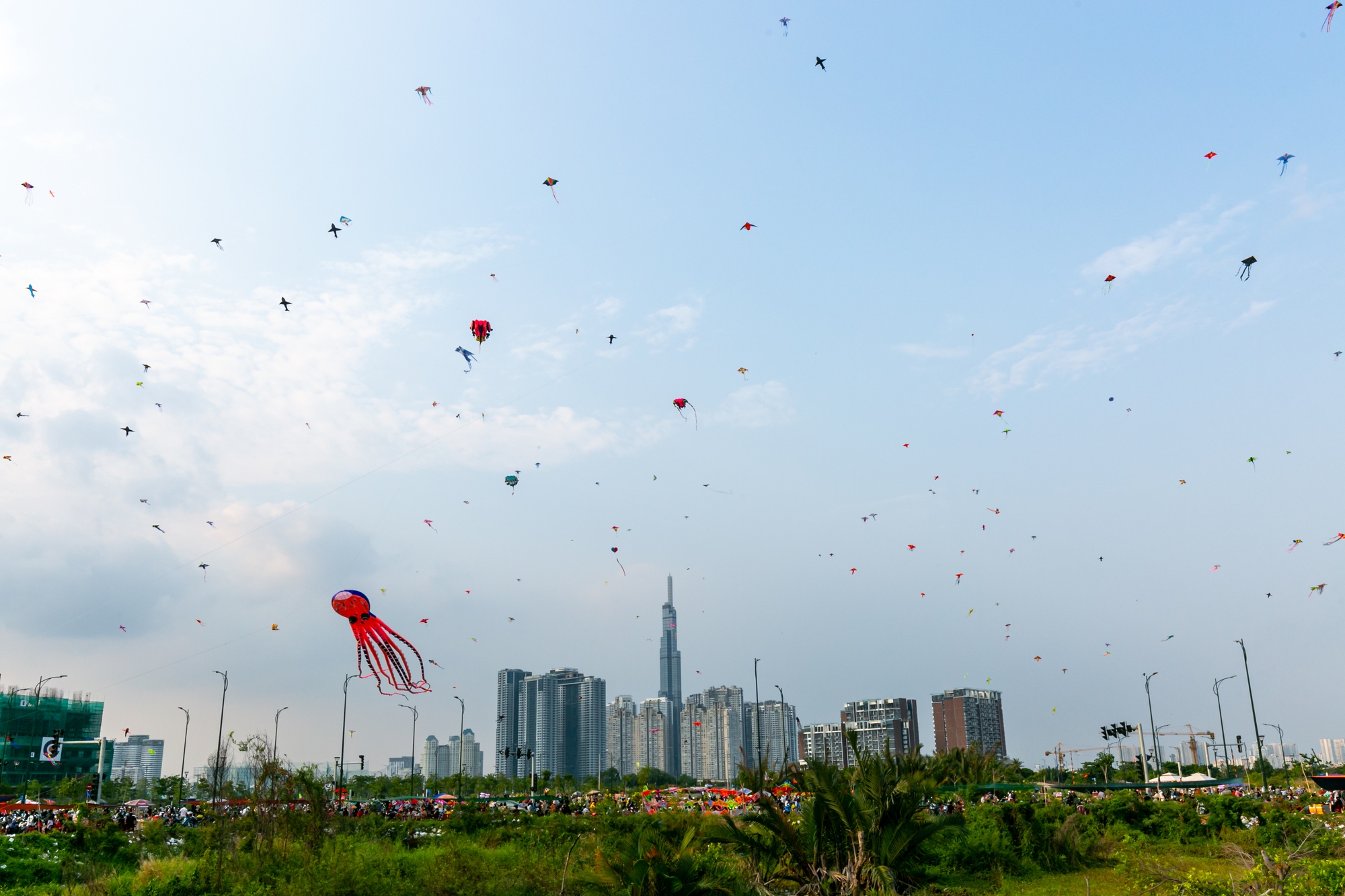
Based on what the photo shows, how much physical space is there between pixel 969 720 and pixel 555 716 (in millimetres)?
82134

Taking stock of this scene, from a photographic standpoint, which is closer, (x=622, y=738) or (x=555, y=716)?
(x=555, y=716)

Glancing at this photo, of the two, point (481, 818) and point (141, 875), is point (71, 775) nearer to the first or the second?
point (481, 818)

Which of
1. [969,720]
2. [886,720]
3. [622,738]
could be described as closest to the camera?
[969,720]

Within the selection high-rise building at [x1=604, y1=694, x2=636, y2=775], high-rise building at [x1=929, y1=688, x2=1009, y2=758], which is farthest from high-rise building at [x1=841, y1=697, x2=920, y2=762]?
high-rise building at [x1=604, y1=694, x2=636, y2=775]

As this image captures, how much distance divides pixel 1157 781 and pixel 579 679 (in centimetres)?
14270

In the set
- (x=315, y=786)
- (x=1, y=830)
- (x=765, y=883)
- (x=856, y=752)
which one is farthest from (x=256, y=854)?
(x=1, y=830)

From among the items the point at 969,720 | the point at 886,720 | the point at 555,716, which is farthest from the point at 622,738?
the point at 969,720

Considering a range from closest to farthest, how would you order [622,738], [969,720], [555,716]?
[969,720], [555,716], [622,738]

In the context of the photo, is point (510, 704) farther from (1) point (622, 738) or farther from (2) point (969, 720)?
(2) point (969, 720)

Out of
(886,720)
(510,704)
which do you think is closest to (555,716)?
(510,704)

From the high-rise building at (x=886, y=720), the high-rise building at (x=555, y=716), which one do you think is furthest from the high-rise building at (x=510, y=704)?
the high-rise building at (x=886, y=720)

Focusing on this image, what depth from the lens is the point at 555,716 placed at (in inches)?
7254

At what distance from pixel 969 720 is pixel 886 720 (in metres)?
18.6

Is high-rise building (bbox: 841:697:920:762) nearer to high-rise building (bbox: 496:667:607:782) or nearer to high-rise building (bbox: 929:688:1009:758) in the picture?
high-rise building (bbox: 929:688:1009:758)
